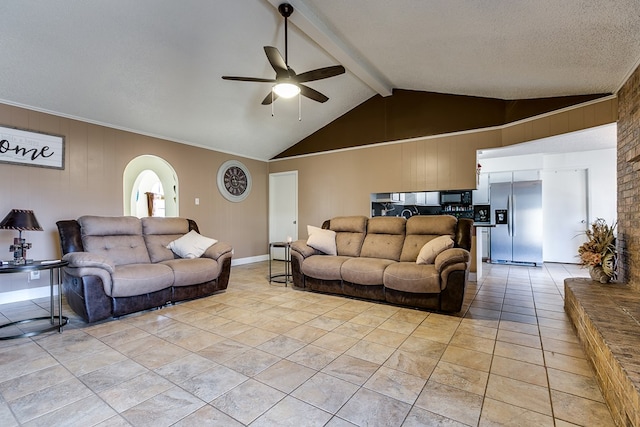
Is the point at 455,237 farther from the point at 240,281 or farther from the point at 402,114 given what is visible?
the point at 240,281

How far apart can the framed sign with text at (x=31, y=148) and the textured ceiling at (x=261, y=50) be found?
0.37m

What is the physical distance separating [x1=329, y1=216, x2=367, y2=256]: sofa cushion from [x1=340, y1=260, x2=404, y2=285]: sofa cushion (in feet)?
1.79

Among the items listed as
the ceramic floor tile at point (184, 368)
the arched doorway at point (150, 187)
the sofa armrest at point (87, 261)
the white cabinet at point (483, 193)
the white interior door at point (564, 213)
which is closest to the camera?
the ceramic floor tile at point (184, 368)

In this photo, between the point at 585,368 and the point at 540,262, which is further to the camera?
the point at 540,262

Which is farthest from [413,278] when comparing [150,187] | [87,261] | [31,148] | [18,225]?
[150,187]

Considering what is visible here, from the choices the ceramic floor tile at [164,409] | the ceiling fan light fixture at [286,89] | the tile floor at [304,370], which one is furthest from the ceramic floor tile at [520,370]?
the ceiling fan light fixture at [286,89]

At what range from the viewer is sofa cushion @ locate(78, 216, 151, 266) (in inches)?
138

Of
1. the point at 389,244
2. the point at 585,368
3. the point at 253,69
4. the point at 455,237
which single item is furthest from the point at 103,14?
the point at 585,368

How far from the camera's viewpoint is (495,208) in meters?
6.31

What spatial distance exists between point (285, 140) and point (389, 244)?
136 inches

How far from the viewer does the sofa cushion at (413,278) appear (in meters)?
3.15

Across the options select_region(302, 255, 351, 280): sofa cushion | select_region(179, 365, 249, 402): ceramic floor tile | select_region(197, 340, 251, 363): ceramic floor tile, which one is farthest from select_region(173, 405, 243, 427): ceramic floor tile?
A: select_region(302, 255, 351, 280): sofa cushion

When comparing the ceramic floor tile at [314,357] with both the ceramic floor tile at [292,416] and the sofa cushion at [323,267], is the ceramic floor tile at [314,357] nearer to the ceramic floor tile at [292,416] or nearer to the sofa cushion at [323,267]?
the ceramic floor tile at [292,416]

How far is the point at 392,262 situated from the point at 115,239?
347 cm
